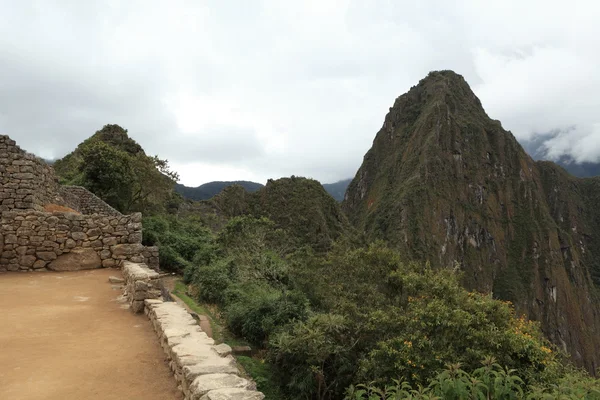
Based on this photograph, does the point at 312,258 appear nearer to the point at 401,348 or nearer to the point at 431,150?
the point at 401,348

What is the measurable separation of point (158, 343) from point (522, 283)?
114 m

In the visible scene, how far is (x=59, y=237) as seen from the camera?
31.0ft

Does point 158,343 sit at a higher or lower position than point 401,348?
higher

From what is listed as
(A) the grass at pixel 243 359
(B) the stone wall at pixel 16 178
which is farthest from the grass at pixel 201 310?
(B) the stone wall at pixel 16 178

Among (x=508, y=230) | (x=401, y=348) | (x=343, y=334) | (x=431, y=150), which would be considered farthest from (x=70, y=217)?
(x=508, y=230)

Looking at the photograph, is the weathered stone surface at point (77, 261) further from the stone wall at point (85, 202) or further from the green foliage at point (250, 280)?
the stone wall at point (85, 202)

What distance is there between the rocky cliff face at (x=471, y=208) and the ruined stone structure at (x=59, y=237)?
74039mm

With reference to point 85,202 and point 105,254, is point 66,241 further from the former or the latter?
point 85,202

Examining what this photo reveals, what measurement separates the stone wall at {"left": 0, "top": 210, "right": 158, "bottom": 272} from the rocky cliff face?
243 feet

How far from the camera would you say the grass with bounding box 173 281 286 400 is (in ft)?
31.0

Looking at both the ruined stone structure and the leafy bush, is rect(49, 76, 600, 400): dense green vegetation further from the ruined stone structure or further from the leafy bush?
the ruined stone structure

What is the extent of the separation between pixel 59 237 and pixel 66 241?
0.20 metres

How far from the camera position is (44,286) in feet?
25.8

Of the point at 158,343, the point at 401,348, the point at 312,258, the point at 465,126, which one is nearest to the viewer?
the point at 158,343
